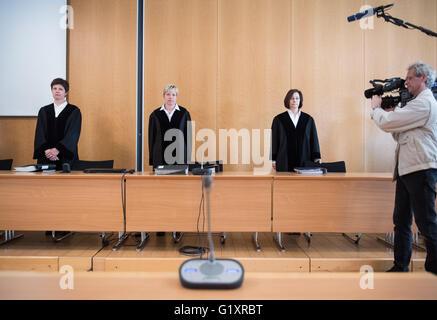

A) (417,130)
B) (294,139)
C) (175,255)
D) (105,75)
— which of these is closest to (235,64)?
(294,139)

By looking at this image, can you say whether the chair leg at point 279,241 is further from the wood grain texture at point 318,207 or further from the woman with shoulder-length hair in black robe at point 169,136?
the woman with shoulder-length hair in black robe at point 169,136

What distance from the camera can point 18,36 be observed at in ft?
11.8

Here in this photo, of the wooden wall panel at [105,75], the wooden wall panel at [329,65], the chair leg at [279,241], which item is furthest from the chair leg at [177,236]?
the wooden wall panel at [329,65]

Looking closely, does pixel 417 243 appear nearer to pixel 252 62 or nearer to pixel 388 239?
pixel 388 239

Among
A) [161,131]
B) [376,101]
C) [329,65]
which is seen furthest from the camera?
[329,65]

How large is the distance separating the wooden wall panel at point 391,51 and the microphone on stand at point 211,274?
369cm

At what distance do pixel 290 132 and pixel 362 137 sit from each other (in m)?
1.51

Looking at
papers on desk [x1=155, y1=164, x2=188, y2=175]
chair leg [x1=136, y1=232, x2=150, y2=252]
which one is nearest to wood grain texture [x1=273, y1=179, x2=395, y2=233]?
papers on desk [x1=155, y1=164, x2=188, y2=175]

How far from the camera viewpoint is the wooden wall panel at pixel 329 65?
372 centimetres

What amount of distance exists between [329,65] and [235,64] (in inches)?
51.1

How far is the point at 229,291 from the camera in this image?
625mm

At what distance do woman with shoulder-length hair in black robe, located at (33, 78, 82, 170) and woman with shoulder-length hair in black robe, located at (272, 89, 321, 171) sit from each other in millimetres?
2128

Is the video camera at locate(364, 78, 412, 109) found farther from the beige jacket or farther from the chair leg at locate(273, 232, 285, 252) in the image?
the chair leg at locate(273, 232, 285, 252)
